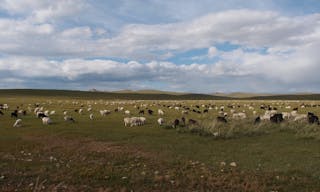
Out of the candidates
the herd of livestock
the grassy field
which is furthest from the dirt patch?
the herd of livestock

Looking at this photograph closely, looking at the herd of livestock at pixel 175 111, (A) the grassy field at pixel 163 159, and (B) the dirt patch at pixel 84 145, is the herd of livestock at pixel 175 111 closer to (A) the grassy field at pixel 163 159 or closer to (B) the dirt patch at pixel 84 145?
(A) the grassy field at pixel 163 159

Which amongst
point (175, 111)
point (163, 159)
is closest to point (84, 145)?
point (163, 159)

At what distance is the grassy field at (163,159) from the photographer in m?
11.0

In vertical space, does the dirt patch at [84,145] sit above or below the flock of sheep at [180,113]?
below

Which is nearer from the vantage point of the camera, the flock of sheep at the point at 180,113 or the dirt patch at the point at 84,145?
the dirt patch at the point at 84,145

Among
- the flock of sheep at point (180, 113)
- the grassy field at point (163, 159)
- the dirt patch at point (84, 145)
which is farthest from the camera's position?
the flock of sheep at point (180, 113)

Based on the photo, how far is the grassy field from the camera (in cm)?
1105

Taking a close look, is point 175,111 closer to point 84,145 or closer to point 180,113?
point 180,113

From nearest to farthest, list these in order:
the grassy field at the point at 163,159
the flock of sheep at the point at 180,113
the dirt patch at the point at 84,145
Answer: the grassy field at the point at 163,159, the dirt patch at the point at 84,145, the flock of sheep at the point at 180,113

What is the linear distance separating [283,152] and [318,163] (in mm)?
2553

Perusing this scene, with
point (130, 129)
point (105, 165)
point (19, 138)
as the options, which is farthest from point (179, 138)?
point (19, 138)

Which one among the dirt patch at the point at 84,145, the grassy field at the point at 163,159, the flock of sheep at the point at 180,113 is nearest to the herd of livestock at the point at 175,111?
the flock of sheep at the point at 180,113

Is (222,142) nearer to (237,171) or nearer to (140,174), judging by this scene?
(237,171)

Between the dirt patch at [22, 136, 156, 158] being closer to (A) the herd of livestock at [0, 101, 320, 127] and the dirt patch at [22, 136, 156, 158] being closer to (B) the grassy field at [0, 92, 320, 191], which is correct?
(B) the grassy field at [0, 92, 320, 191]
